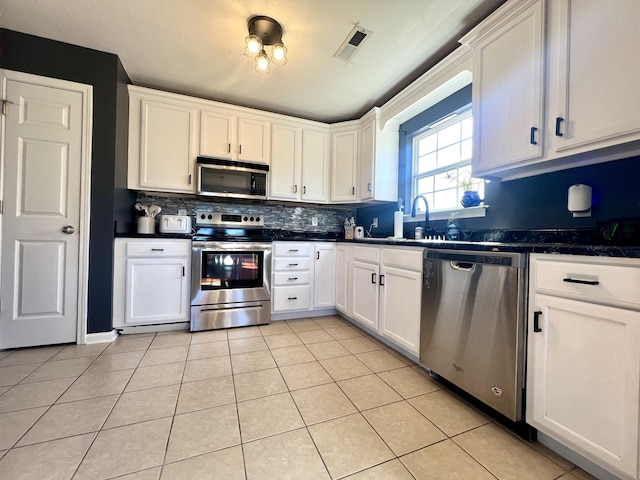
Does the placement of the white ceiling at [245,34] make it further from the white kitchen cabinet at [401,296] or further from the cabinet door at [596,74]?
the white kitchen cabinet at [401,296]

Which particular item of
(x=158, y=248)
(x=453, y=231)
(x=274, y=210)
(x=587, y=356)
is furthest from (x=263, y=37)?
(x=587, y=356)

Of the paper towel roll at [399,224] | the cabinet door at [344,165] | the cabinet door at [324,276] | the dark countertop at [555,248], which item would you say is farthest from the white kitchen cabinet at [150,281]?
the dark countertop at [555,248]

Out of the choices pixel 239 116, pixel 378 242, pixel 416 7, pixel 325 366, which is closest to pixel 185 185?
pixel 239 116

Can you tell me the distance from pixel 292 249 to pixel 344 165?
4.18 feet

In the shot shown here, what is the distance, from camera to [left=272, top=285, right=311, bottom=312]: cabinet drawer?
9.48 ft

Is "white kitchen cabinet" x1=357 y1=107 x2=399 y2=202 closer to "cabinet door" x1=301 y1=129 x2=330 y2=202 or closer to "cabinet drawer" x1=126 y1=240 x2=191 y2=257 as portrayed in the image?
"cabinet door" x1=301 y1=129 x2=330 y2=202

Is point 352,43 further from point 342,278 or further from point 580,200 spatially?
point 342,278

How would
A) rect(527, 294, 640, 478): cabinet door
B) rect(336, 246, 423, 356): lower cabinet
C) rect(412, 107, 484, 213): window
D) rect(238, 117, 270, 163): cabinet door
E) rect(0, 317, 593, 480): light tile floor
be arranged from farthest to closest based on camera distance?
rect(238, 117, 270, 163): cabinet door, rect(412, 107, 484, 213): window, rect(336, 246, 423, 356): lower cabinet, rect(0, 317, 593, 480): light tile floor, rect(527, 294, 640, 478): cabinet door

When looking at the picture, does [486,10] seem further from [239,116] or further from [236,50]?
[239,116]

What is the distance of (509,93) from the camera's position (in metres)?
1.60

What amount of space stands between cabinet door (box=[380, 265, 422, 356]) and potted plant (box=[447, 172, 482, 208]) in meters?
0.79

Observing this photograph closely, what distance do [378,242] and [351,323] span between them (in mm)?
1070

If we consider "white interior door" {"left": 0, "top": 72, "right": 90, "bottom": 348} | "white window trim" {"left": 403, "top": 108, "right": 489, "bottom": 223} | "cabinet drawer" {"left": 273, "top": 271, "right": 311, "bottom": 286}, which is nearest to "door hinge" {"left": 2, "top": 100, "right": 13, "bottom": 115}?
"white interior door" {"left": 0, "top": 72, "right": 90, "bottom": 348}

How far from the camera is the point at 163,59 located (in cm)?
235
